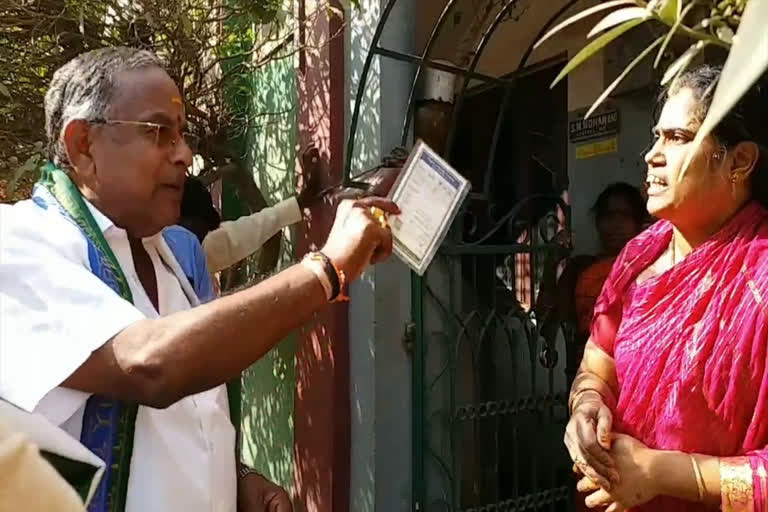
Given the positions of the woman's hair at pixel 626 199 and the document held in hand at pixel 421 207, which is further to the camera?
the woman's hair at pixel 626 199

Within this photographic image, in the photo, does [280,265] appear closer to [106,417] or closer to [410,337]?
[410,337]

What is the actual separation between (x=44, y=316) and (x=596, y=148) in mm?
2947

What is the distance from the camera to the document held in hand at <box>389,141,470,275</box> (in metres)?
1.60

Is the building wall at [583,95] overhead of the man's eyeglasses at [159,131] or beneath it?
overhead

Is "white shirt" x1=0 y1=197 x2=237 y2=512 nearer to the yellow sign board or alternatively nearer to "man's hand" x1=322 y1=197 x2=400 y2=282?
"man's hand" x1=322 y1=197 x2=400 y2=282

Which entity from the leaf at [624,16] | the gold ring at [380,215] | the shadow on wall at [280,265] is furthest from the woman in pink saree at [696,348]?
the shadow on wall at [280,265]

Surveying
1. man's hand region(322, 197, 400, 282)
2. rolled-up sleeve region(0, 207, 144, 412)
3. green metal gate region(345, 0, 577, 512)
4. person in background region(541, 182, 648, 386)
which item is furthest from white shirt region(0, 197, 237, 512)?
person in background region(541, 182, 648, 386)

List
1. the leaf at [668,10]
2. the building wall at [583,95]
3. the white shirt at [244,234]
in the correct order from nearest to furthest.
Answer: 1. the leaf at [668,10]
2. the white shirt at [244,234]
3. the building wall at [583,95]

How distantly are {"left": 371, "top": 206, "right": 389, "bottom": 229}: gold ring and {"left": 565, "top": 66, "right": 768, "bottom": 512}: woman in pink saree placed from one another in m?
0.60

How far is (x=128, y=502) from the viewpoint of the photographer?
4.41ft

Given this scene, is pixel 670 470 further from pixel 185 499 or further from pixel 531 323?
pixel 531 323

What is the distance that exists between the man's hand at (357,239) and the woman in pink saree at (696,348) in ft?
2.00

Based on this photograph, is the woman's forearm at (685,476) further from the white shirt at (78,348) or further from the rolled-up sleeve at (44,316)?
the rolled-up sleeve at (44,316)

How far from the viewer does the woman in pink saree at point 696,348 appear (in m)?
1.52
